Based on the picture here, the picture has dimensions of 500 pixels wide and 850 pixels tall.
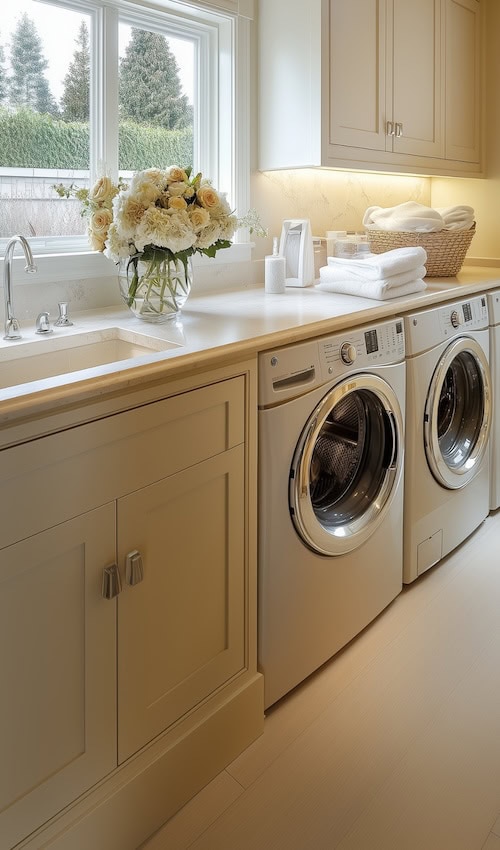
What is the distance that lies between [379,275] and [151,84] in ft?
3.21

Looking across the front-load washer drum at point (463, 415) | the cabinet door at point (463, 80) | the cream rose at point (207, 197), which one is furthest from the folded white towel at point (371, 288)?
the cabinet door at point (463, 80)

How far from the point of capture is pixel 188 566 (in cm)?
162

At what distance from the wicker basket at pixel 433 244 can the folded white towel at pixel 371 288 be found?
1.33ft

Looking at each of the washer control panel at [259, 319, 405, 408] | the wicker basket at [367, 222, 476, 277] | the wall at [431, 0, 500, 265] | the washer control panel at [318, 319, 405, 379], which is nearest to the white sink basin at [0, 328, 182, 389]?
the washer control panel at [259, 319, 405, 408]

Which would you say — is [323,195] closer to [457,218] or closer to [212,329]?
[457,218]

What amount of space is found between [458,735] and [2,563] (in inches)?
51.2

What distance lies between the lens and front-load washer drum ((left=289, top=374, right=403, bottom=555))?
209cm

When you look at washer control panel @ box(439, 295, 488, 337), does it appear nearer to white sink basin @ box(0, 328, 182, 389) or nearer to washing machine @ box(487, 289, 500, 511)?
washing machine @ box(487, 289, 500, 511)

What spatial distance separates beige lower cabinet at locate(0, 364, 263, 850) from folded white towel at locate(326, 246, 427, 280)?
886 mm

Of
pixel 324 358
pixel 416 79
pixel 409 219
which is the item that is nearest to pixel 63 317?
pixel 324 358

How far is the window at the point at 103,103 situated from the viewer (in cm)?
212

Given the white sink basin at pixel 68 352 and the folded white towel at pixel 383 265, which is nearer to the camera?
the white sink basin at pixel 68 352

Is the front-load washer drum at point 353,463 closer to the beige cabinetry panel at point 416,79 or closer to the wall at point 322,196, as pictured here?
the wall at point 322,196

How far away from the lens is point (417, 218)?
2871 millimetres
